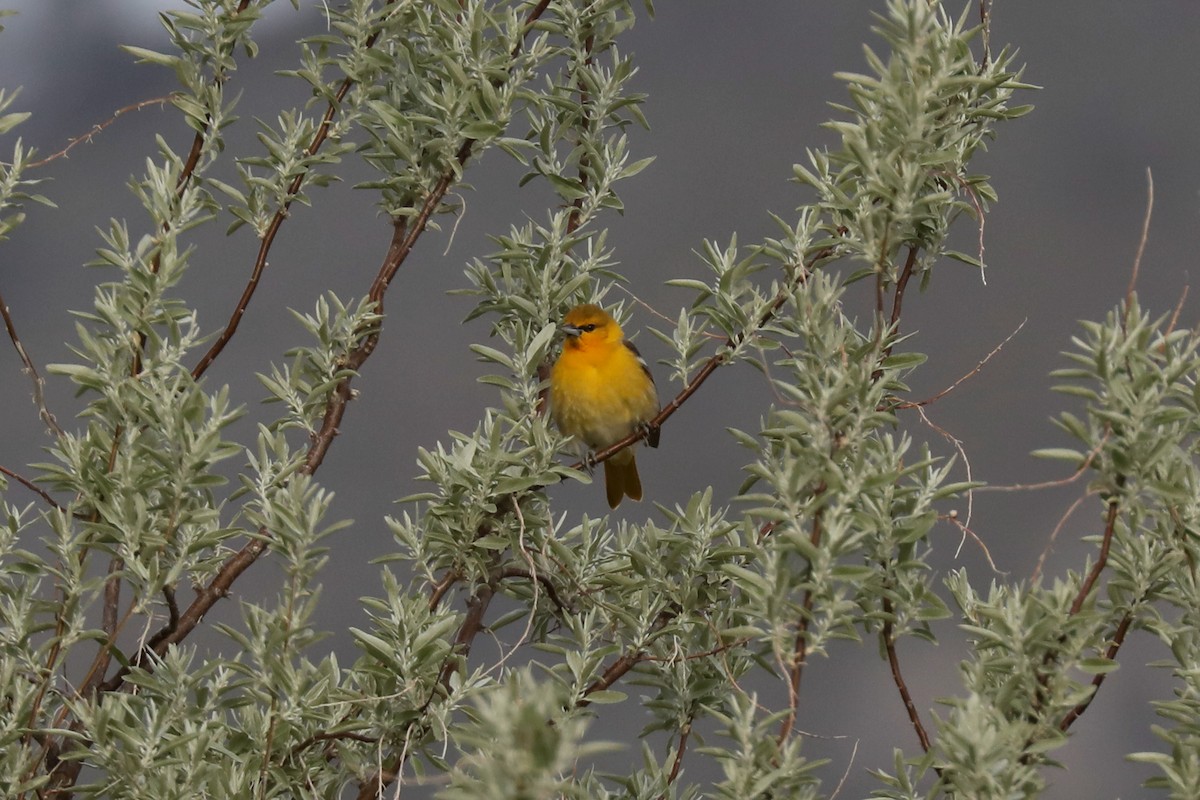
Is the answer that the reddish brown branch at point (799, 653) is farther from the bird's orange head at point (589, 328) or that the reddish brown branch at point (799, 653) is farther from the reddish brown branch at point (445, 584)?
the bird's orange head at point (589, 328)

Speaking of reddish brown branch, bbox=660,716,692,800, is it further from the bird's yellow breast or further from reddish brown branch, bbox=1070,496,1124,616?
the bird's yellow breast

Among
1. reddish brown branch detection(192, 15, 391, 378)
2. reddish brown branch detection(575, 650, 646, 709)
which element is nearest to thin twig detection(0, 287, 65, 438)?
reddish brown branch detection(192, 15, 391, 378)

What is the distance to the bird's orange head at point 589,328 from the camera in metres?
3.59

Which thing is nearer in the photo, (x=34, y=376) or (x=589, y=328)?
(x=34, y=376)

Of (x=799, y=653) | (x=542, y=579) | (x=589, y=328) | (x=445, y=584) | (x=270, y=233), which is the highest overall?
(x=589, y=328)

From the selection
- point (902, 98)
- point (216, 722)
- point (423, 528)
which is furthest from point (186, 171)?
point (902, 98)

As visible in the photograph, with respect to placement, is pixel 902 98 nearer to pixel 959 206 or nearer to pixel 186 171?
pixel 959 206

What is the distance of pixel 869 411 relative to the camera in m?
1.72

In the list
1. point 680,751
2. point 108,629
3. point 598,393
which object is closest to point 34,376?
point 108,629

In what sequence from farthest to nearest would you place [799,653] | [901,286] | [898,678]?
[901,286], [898,678], [799,653]

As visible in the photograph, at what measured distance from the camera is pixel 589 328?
3848 millimetres

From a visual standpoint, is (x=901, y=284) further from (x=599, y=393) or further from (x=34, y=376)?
(x=599, y=393)

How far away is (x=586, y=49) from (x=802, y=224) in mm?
674

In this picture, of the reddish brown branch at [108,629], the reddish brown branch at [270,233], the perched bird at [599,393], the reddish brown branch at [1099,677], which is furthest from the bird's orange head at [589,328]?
the reddish brown branch at [1099,677]
